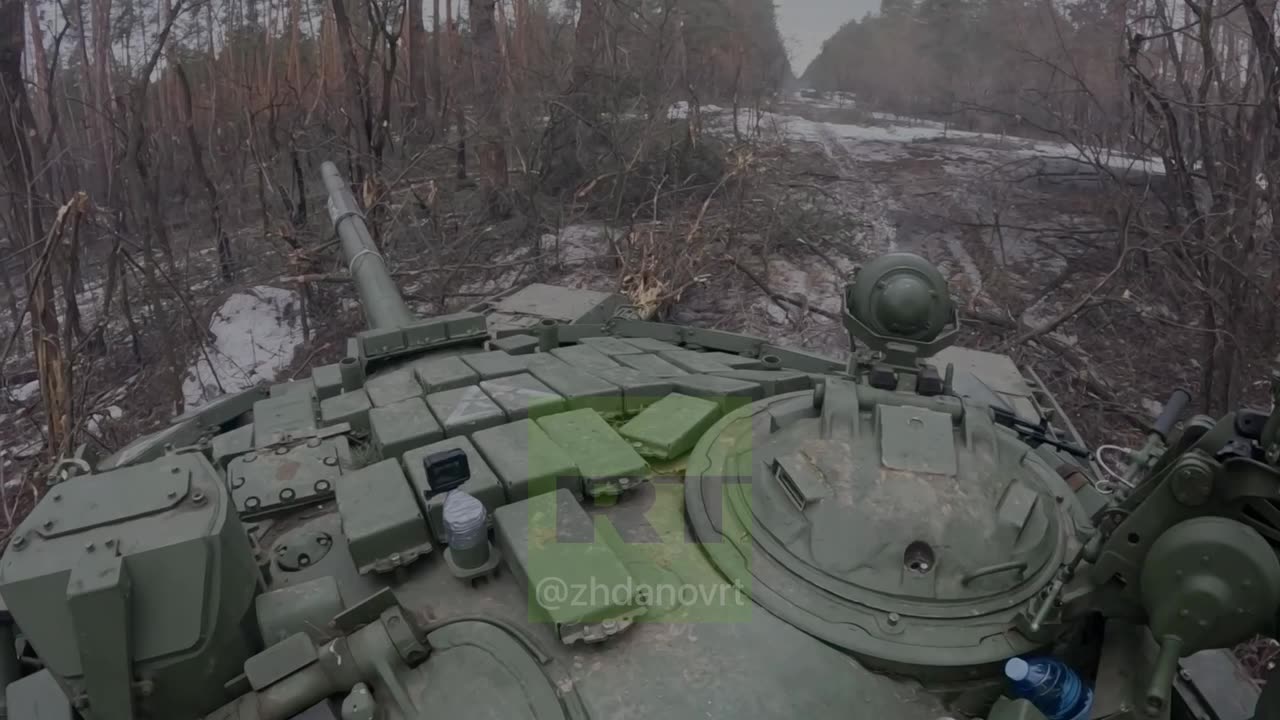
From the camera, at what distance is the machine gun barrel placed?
5512 millimetres

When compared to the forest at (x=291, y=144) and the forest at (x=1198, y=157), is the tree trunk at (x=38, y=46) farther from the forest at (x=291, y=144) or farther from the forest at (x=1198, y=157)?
the forest at (x=1198, y=157)

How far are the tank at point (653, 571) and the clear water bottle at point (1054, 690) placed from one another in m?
0.05

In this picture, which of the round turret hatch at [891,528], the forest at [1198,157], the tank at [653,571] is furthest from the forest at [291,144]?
the round turret hatch at [891,528]

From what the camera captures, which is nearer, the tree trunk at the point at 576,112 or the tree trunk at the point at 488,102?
the tree trunk at the point at 488,102

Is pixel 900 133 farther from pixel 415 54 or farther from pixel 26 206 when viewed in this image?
pixel 26 206

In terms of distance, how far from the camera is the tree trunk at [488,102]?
12.5 m

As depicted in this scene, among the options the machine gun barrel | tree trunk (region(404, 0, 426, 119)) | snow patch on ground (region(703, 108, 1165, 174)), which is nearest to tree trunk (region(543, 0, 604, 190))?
tree trunk (region(404, 0, 426, 119))

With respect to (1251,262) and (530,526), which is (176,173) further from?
(1251,262)

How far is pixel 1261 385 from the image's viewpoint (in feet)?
26.5

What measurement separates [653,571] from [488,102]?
11.9m

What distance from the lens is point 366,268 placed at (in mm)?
6055

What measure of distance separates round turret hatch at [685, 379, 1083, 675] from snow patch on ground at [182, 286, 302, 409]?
7.34 m

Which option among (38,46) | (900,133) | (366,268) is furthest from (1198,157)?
(38,46)

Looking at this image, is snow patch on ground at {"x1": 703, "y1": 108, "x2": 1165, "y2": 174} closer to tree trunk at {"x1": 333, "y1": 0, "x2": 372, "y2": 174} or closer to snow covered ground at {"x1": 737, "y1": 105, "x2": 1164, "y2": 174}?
snow covered ground at {"x1": 737, "y1": 105, "x2": 1164, "y2": 174}
